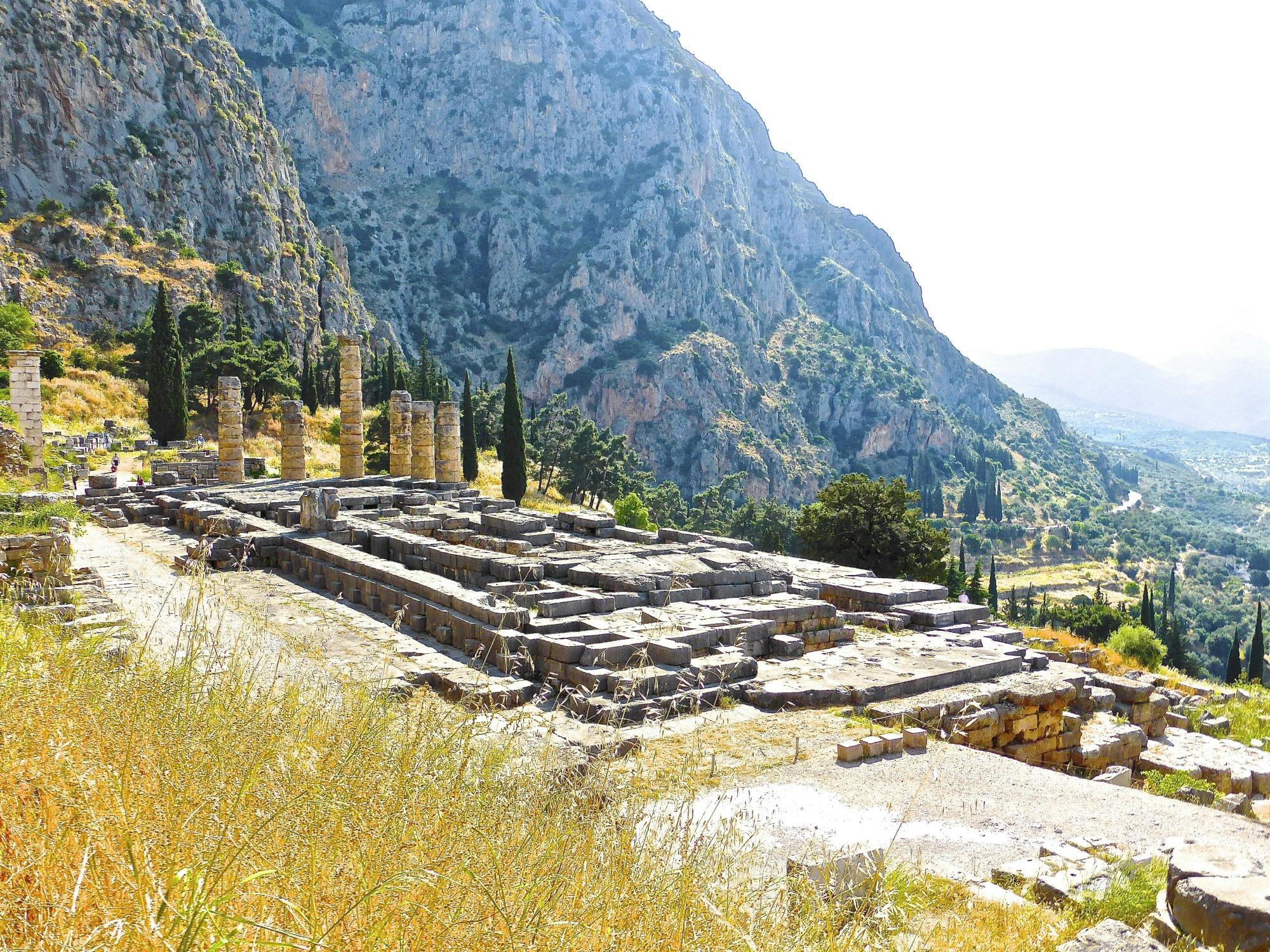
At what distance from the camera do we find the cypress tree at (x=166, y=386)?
39125 mm

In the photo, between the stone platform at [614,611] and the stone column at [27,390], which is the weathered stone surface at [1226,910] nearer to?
the stone platform at [614,611]

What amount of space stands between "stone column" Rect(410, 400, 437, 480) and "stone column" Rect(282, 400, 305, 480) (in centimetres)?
377

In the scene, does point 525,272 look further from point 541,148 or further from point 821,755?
point 821,755

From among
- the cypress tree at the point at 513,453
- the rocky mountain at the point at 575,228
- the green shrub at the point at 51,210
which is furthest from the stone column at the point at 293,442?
the rocky mountain at the point at 575,228

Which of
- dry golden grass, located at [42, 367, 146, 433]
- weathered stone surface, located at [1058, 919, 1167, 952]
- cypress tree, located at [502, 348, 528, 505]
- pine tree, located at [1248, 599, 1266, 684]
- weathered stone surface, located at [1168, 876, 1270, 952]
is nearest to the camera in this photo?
weathered stone surface, located at [1168, 876, 1270, 952]

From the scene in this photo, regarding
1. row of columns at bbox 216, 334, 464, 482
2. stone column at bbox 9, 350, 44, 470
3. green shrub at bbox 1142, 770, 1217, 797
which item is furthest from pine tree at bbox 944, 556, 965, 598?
stone column at bbox 9, 350, 44, 470

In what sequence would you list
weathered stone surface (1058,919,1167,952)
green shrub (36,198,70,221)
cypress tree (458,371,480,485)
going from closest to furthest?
weathered stone surface (1058,919,1167,952) < cypress tree (458,371,480,485) < green shrub (36,198,70,221)

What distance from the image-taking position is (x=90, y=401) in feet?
136

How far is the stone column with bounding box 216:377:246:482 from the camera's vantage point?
30219 mm

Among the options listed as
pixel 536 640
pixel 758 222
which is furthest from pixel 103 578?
pixel 758 222

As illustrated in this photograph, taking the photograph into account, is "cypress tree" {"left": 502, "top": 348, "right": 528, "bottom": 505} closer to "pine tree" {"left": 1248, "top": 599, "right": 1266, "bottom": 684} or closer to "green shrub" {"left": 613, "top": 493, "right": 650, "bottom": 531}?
"green shrub" {"left": 613, "top": 493, "right": 650, "bottom": 531}

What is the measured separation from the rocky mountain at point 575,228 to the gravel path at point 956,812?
9419 cm

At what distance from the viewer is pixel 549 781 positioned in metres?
5.53

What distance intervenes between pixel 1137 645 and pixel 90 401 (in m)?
44.5
